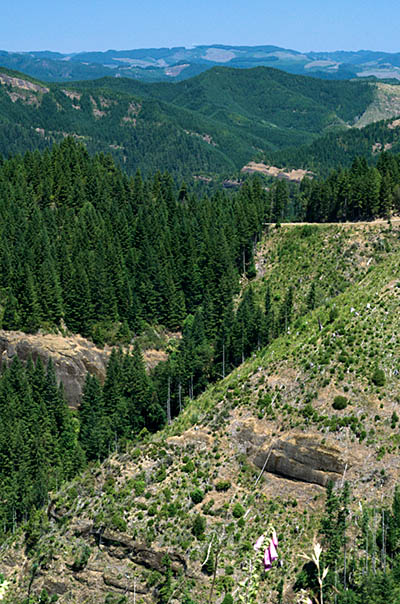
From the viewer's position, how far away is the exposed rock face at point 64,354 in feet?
371

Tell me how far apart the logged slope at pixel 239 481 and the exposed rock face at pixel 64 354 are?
94.0 feet

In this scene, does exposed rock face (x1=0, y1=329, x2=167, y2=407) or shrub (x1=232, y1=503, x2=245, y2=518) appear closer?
shrub (x1=232, y1=503, x2=245, y2=518)

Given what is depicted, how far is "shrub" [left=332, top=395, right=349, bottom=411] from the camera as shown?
252 feet

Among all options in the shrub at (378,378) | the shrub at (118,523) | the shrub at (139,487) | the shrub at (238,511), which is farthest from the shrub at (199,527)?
the shrub at (378,378)

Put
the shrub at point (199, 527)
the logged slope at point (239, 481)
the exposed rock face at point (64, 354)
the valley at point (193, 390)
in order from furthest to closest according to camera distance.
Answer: the exposed rock face at point (64, 354)
the shrub at point (199, 527)
the logged slope at point (239, 481)
the valley at point (193, 390)

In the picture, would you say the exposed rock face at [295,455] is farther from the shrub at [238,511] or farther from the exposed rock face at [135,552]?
the exposed rock face at [135,552]

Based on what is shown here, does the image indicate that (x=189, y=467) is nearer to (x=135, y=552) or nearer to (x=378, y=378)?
(x=135, y=552)

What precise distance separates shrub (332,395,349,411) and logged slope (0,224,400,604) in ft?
0.49

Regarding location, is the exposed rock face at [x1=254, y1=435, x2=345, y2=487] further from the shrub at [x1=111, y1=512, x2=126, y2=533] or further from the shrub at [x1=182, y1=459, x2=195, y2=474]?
the shrub at [x1=111, y1=512, x2=126, y2=533]

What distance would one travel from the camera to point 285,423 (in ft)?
261

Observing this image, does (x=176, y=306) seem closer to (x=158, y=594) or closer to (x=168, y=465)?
(x=168, y=465)

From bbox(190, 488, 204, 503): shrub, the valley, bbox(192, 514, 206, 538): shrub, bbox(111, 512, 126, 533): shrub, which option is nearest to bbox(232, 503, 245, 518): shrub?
the valley

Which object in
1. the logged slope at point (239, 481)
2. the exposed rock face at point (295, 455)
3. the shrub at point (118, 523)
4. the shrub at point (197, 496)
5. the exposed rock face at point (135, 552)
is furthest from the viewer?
the shrub at point (197, 496)

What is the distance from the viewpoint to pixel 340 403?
76938mm
